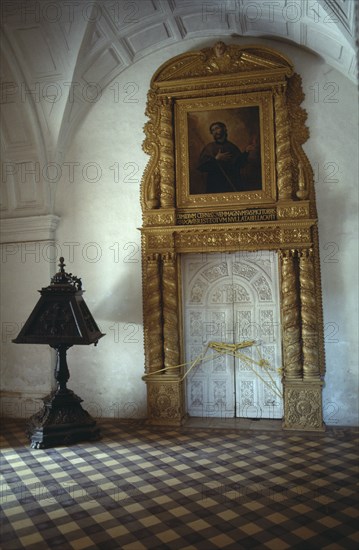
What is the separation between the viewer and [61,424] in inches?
284

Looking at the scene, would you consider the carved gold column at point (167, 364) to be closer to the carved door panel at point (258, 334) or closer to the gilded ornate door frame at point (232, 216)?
the gilded ornate door frame at point (232, 216)

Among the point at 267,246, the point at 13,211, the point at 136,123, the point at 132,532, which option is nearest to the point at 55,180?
the point at 13,211

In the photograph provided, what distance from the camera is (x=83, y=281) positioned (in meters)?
8.81

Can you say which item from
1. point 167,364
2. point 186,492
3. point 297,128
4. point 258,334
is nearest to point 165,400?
point 167,364

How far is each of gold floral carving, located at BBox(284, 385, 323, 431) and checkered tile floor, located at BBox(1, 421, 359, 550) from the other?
0.26 metres

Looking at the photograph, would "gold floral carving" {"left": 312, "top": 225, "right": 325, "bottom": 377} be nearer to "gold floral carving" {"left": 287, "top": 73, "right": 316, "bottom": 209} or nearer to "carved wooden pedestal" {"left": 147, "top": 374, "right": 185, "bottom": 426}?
"gold floral carving" {"left": 287, "top": 73, "right": 316, "bottom": 209}

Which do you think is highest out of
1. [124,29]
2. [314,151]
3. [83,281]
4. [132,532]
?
[124,29]

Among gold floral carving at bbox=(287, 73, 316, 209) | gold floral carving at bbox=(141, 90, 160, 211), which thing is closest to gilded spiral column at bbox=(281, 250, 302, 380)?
gold floral carving at bbox=(287, 73, 316, 209)

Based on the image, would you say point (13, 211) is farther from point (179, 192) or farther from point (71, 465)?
point (71, 465)

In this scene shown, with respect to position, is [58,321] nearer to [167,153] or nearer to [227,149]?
[167,153]

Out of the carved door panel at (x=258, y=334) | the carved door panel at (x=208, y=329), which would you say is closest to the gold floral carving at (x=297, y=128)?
the carved door panel at (x=258, y=334)

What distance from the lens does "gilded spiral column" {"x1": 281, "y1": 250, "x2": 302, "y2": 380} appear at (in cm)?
776

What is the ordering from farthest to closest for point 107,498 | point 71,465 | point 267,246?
point 267,246, point 71,465, point 107,498

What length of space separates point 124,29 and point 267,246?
4182mm
